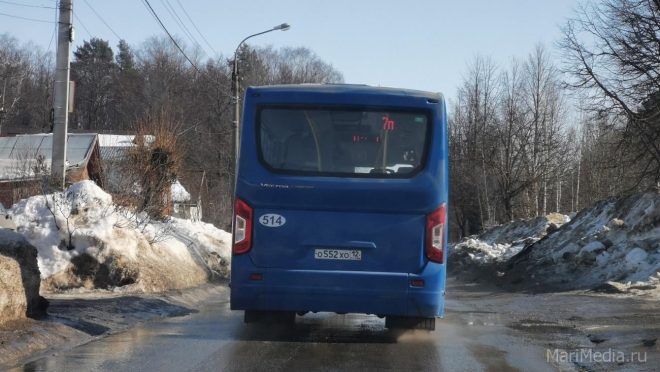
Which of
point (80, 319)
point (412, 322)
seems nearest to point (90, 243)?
point (80, 319)

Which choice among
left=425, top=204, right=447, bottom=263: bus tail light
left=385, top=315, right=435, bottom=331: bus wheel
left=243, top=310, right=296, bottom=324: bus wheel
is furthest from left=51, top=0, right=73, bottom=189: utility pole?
left=425, top=204, right=447, bottom=263: bus tail light

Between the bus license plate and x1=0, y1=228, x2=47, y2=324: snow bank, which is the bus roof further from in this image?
x1=0, y1=228, x2=47, y2=324: snow bank

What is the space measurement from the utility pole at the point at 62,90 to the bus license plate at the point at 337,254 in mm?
9104

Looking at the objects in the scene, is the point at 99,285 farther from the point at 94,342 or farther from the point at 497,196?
the point at 497,196

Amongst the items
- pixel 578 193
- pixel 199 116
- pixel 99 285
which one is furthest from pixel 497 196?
pixel 99 285

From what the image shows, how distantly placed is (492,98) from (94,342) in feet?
181

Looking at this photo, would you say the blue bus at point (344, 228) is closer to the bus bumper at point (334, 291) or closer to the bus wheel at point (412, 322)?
the bus bumper at point (334, 291)

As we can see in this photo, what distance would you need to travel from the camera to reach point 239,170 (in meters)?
9.66

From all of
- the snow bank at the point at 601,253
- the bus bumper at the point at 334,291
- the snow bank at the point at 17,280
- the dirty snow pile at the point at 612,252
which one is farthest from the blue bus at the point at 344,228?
the dirty snow pile at the point at 612,252

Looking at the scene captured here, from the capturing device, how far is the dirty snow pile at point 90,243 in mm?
15148

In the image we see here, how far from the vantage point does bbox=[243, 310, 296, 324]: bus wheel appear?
10266mm

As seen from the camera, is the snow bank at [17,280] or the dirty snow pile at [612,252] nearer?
the snow bank at [17,280]

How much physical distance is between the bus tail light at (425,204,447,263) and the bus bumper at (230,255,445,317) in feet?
0.48

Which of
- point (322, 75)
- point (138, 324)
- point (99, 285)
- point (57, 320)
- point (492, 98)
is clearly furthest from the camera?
point (322, 75)
